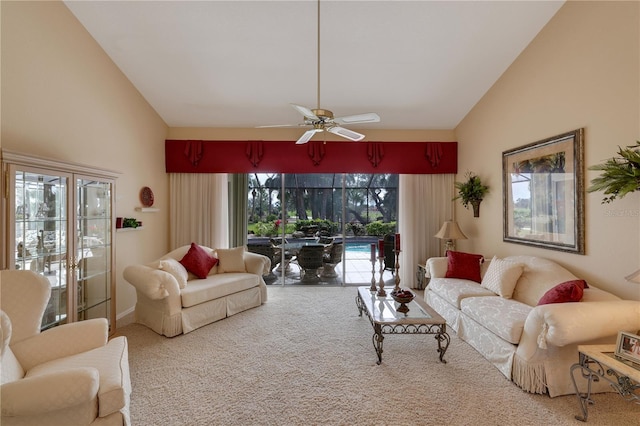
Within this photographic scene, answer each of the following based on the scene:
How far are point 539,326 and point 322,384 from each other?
1.80 metres

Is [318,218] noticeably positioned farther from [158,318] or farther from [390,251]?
[158,318]

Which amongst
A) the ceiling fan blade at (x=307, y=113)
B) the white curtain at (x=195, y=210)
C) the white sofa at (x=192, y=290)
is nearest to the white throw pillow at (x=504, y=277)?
the ceiling fan blade at (x=307, y=113)

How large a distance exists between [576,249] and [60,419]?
14.1 feet

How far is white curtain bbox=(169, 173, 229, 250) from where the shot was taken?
514cm

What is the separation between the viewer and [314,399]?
2.20 m

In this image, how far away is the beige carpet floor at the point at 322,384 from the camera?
2.02 meters

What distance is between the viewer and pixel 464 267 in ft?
13.0

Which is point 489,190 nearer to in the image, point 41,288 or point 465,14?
point 465,14

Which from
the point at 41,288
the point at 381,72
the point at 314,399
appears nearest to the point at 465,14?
the point at 381,72

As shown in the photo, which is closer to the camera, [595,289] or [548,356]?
[548,356]

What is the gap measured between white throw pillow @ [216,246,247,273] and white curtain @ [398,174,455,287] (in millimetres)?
2975

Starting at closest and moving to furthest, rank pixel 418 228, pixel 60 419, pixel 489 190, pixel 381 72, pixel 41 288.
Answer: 1. pixel 60 419
2. pixel 41 288
3. pixel 381 72
4. pixel 489 190
5. pixel 418 228

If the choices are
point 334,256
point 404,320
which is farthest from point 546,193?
point 334,256

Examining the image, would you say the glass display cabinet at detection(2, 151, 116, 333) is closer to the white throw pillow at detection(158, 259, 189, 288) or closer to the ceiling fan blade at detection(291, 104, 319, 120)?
the white throw pillow at detection(158, 259, 189, 288)
